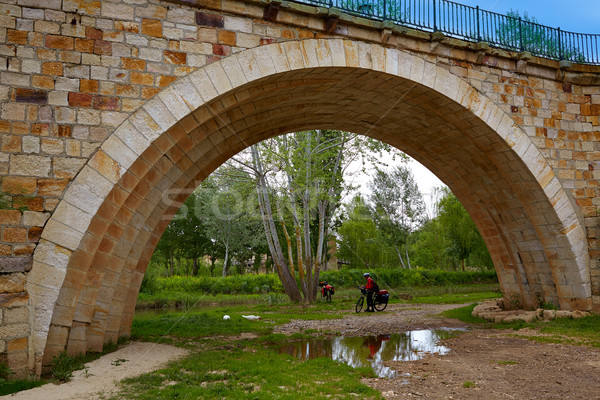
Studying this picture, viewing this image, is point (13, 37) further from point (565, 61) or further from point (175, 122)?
point (565, 61)

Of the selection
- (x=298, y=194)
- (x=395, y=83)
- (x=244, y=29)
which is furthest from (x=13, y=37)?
(x=298, y=194)

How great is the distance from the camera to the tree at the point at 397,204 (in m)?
31.8

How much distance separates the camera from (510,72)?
29.5 ft

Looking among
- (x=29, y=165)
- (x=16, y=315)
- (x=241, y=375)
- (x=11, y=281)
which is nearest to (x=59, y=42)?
(x=29, y=165)

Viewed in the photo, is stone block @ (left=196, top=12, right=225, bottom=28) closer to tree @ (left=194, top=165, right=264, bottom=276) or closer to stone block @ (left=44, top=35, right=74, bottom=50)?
stone block @ (left=44, top=35, right=74, bottom=50)

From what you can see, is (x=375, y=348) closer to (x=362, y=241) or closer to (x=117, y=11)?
(x=117, y=11)

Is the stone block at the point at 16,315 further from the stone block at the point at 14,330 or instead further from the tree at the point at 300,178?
the tree at the point at 300,178

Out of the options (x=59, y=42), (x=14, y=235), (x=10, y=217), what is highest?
(x=59, y=42)

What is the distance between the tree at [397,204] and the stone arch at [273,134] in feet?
68.1

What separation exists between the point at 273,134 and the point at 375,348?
500 centimetres

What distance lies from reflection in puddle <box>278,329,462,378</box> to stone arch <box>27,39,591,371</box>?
282 centimetres

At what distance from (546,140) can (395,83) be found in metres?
3.49

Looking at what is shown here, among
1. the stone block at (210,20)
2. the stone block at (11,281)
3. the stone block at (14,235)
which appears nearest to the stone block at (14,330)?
the stone block at (11,281)

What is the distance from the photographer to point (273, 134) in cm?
1018
